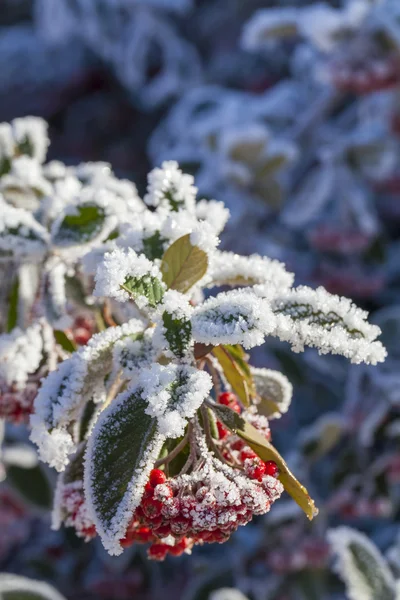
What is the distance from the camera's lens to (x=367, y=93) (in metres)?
2.62

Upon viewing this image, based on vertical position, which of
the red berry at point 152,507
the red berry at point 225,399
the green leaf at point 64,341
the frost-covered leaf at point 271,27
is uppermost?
the frost-covered leaf at point 271,27

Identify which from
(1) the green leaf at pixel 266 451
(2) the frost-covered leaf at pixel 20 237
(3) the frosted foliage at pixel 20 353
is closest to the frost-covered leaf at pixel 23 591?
(3) the frosted foliage at pixel 20 353

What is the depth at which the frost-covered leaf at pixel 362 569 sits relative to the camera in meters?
1.44

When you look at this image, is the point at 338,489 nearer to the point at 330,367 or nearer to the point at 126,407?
the point at 330,367

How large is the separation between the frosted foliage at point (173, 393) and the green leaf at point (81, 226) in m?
0.29

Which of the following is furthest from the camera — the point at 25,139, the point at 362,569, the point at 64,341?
the point at 362,569

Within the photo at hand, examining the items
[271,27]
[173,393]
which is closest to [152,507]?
[173,393]

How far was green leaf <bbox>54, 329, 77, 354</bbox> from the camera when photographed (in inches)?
38.9

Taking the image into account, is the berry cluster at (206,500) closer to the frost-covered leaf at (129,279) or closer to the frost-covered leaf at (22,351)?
the frost-covered leaf at (129,279)

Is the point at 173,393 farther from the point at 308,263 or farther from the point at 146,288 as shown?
the point at 308,263

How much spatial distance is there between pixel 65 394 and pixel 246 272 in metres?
0.26

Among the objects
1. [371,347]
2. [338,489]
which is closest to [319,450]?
[338,489]

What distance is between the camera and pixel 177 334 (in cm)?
71

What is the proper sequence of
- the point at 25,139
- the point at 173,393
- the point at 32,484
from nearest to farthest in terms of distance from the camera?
1. the point at 173,393
2. the point at 25,139
3. the point at 32,484
